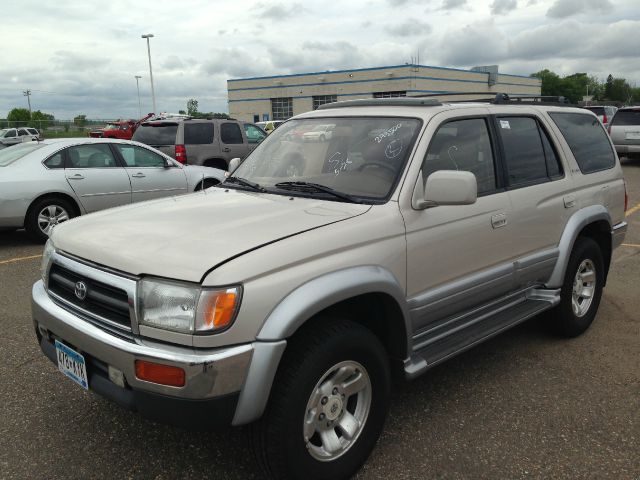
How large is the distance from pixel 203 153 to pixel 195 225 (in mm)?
9982

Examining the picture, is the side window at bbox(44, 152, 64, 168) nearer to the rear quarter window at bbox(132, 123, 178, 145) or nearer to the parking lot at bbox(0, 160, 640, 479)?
the parking lot at bbox(0, 160, 640, 479)

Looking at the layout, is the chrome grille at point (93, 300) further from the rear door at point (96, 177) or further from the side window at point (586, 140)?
the rear door at point (96, 177)

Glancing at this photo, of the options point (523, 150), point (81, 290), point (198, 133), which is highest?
point (198, 133)

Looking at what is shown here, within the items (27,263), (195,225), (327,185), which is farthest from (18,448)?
(27,263)

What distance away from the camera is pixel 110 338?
2400mm

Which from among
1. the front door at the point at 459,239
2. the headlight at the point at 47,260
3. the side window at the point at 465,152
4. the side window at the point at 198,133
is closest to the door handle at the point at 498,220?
the front door at the point at 459,239

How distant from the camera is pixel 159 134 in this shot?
43.0 feet

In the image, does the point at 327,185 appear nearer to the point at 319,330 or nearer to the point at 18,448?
the point at 319,330

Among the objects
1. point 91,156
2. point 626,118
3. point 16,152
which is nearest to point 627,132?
point 626,118

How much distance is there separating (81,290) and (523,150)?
2.98 m

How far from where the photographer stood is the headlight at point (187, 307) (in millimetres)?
2219

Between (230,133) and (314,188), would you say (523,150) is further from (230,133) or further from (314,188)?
(230,133)

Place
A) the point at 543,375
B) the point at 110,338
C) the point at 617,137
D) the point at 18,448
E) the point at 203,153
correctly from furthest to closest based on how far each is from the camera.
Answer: the point at 617,137 < the point at 203,153 < the point at 543,375 < the point at 18,448 < the point at 110,338

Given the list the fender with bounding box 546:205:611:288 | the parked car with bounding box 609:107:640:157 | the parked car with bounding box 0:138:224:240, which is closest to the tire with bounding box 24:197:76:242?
the parked car with bounding box 0:138:224:240
